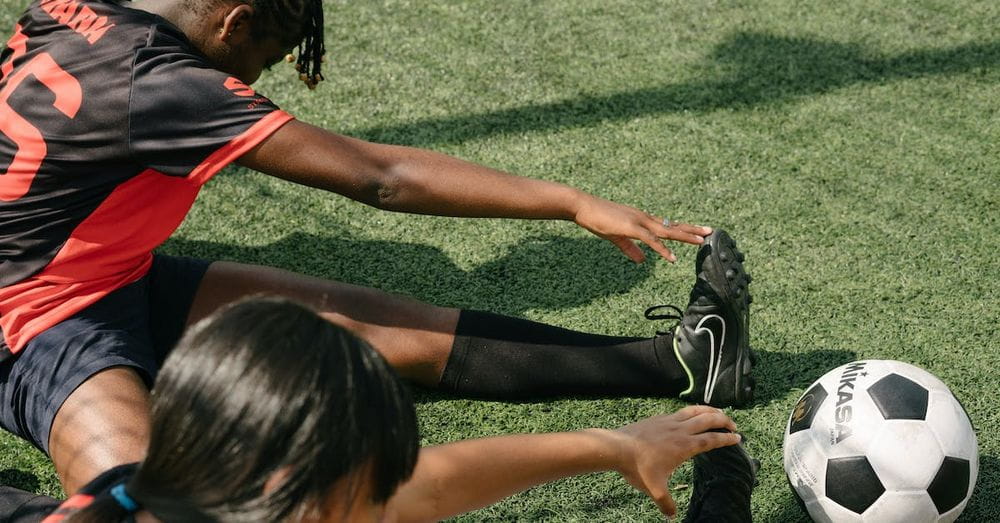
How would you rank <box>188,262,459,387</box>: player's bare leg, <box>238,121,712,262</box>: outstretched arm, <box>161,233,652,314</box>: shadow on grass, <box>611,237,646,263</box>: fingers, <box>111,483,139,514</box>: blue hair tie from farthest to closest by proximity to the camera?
<box>161,233,652,314</box>: shadow on grass
<box>188,262,459,387</box>: player's bare leg
<box>611,237,646,263</box>: fingers
<box>238,121,712,262</box>: outstretched arm
<box>111,483,139,514</box>: blue hair tie

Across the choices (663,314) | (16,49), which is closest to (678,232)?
(663,314)

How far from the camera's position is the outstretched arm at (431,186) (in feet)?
8.02

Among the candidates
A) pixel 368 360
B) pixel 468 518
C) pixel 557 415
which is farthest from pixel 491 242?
pixel 368 360

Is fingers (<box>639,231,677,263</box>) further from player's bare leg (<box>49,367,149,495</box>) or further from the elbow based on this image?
player's bare leg (<box>49,367,149,495</box>)

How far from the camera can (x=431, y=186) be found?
2.57 m

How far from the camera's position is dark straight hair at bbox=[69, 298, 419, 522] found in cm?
128

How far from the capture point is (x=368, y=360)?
4.43 ft

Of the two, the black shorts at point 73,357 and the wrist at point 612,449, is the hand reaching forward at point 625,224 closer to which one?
the wrist at point 612,449

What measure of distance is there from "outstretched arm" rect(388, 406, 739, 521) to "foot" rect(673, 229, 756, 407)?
901mm

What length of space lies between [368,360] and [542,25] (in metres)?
3.72

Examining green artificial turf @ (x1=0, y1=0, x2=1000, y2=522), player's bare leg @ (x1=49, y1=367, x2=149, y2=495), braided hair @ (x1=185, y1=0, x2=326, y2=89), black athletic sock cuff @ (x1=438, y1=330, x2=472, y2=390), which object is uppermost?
braided hair @ (x1=185, y1=0, x2=326, y2=89)

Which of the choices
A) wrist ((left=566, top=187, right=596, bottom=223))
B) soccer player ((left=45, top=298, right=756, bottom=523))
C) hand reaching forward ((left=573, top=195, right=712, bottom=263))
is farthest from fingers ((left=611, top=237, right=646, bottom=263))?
soccer player ((left=45, top=298, right=756, bottom=523))

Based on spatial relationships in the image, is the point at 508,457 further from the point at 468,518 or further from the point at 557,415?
the point at 557,415

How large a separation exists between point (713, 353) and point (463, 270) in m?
0.95
